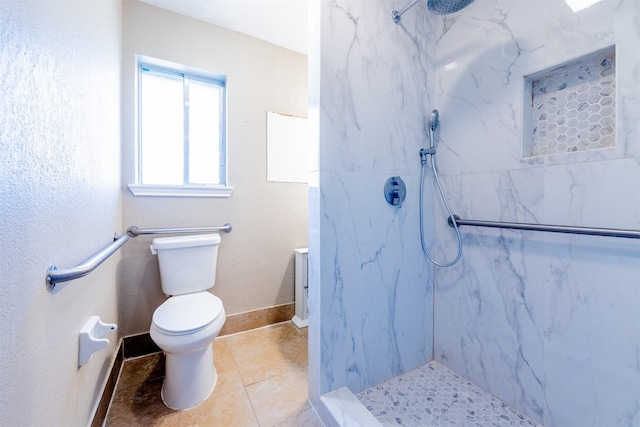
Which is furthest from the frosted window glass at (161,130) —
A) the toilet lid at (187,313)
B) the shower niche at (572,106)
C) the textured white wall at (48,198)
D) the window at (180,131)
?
the shower niche at (572,106)

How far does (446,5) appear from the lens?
1078mm

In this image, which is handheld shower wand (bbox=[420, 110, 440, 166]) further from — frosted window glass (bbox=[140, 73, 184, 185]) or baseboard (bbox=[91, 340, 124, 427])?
baseboard (bbox=[91, 340, 124, 427])

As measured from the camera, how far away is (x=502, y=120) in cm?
124

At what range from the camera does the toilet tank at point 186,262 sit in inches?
64.0

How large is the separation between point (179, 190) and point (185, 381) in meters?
1.19

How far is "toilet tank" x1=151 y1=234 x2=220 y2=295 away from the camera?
1626 mm

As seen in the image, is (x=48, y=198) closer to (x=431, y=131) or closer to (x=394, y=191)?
(x=394, y=191)

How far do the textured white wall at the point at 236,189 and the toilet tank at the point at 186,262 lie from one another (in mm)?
194

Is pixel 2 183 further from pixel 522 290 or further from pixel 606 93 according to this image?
pixel 606 93

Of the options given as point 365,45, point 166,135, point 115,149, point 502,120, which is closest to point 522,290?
point 502,120

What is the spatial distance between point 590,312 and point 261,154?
6.91ft

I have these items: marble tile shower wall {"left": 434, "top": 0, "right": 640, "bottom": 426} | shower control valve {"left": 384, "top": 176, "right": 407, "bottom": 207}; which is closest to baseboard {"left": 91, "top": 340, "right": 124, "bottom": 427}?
shower control valve {"left": 384, "top": 176, "right": 407, "bottom": 207}

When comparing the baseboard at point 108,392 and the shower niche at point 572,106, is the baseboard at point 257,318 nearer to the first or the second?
the baseboard at point 108,392

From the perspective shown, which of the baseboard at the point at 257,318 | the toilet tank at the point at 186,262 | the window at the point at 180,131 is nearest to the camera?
the toilet tank at the point at 186,262
